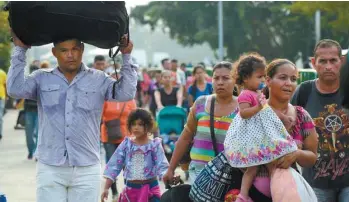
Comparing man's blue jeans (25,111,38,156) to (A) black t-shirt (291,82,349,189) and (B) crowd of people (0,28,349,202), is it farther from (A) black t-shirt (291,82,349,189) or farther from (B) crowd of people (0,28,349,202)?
(A) black t-shirt (291,82,349,189)

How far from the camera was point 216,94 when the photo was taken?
255 inches

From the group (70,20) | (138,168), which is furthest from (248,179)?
(138,168)

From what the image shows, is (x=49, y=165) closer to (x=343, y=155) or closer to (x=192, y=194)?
(x=192, y=194)

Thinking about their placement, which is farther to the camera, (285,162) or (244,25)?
(244,25)

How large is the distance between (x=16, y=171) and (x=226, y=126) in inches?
341

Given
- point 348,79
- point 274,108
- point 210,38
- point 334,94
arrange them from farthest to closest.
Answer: point 210,38 < point 334,94 < point 274,108 < point 348,79

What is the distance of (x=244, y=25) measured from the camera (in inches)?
1969

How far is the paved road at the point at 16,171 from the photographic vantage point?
11.5 meters

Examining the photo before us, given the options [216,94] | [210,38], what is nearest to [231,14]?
[210,38]

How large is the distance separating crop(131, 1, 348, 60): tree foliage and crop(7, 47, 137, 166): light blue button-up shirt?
41.6 m

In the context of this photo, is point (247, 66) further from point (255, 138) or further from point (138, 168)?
point (138, 168)

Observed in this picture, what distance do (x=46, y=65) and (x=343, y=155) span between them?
10634mm

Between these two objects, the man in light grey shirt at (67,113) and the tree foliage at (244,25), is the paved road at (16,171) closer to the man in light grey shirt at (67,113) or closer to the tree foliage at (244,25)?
the man in light grey shirt at (67,113)

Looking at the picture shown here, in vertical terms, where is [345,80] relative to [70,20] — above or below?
below
